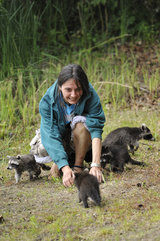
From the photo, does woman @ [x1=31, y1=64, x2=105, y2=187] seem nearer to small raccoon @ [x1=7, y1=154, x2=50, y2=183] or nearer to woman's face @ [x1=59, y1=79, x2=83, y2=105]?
woman's face @ [x1=59, y1=79, x2=83, y2=105]

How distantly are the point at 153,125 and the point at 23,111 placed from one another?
283 cm

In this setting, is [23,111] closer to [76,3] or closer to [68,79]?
[68,79]

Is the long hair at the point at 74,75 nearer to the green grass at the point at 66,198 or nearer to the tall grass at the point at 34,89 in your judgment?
the green grass at the point at 66,198

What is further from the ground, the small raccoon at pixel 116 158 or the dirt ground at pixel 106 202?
the small raccoon at pixel 116 158

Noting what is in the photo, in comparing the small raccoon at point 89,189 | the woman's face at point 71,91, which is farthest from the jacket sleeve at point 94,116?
the small raccoon at point 89,189

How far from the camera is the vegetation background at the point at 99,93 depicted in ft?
13.1

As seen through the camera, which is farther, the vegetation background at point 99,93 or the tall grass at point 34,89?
the tall grass at point 34,89

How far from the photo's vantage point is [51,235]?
150 inches

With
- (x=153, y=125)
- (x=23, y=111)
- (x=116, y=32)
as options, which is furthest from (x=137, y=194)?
(x=116, y=32)

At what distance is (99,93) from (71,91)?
5.01 meters

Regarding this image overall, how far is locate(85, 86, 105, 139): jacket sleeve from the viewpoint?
5.36 meters

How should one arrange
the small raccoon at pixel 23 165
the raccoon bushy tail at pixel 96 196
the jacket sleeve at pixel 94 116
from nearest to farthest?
the raccoon bushy tail at pixel 96 196
the jacket sleeve at pixel 94 116
the small raccoon at pixel 23 165

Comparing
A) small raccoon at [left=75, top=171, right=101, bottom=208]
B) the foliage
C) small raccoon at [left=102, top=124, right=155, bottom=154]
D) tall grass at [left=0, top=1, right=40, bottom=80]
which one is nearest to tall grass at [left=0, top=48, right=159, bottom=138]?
tall grass at [left=0, top=1, right=40, bottom=80]

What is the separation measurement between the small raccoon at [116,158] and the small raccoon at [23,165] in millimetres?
1035
